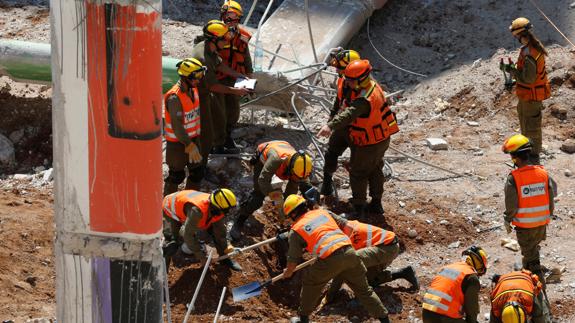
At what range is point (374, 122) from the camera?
8.91 meters

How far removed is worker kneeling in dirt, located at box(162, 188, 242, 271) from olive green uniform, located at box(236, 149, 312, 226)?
0.61m

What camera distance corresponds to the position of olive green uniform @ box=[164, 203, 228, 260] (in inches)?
303

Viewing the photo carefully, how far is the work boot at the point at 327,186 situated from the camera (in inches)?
383

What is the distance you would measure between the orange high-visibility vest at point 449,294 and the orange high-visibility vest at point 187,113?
2.85m

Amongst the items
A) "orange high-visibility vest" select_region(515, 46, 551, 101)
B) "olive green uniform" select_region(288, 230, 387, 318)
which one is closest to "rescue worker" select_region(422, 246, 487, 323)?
"olive green uniform" select_region(288, 230, 387, 318)

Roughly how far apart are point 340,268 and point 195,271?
1624mm

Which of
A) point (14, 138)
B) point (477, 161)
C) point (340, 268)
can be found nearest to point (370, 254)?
point (340, 268)

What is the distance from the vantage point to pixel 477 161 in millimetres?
10695

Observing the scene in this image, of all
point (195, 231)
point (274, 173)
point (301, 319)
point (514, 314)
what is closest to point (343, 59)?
point (274, 173)

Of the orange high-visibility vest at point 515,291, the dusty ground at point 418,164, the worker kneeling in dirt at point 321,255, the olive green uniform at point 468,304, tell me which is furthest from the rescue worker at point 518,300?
the dusty ground at point 418,164

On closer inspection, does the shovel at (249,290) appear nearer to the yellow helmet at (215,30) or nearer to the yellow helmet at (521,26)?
the yellow helmet at (215,30)

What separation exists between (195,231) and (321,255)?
1210 mm

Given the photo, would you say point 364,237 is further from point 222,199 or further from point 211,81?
point 211,81

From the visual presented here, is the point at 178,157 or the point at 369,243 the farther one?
the point at 178,157
